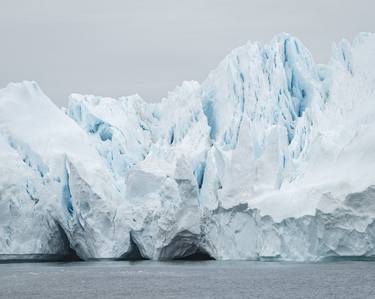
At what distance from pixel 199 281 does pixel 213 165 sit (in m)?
12.6

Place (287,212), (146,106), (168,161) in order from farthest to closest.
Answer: (146,106) < (168,161) < (287,212)

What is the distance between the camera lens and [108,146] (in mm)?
50125

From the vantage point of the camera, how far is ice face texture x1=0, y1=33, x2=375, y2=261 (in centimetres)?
3512

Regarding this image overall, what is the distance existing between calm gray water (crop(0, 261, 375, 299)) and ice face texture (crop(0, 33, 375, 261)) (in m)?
1.82

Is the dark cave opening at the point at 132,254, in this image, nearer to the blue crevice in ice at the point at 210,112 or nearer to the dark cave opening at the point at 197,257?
the dark cave opening at the point at 197,257

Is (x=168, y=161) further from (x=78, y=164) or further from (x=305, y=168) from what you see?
(x=305, y=168)

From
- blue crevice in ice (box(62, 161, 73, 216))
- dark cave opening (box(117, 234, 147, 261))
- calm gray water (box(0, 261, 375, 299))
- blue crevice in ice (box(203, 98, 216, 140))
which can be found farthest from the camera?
blue crevice in ice (box(203, 98, 216, 140))

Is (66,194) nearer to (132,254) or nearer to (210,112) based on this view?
(132,254)

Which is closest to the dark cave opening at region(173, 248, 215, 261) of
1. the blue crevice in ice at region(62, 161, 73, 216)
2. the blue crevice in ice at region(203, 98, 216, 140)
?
the blue crevice in ice at region(62, 161, 73, 216)

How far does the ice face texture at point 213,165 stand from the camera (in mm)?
35125

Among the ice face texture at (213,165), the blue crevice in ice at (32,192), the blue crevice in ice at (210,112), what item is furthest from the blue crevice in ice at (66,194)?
the blue crevice in ice at (210,112)

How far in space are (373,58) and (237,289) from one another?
20.1 m

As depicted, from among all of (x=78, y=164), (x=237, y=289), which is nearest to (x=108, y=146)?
(x=78, y=164)

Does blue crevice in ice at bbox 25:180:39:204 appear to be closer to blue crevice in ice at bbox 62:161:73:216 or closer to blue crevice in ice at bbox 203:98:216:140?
blue crevice in ice at bbox 62:161:73:216
